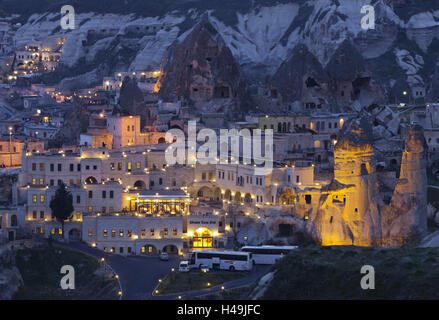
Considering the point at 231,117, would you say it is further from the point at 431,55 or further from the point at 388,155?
the point at 431,55

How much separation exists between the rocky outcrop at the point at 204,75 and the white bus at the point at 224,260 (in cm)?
3534

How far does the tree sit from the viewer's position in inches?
3831

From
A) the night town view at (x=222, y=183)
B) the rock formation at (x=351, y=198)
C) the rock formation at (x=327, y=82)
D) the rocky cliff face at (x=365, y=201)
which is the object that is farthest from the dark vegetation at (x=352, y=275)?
the rock formation at (x=327, y=82)

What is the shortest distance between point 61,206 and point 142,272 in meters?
9.60

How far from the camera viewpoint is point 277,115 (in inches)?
4685

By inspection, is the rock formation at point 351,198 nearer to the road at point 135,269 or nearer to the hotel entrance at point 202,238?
the hotel entrance at point 202,238

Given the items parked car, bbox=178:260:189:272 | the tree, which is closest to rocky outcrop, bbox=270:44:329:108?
the tree

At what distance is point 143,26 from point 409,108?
193ft

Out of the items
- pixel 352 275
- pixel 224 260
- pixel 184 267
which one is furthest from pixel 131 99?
pixel 352 275

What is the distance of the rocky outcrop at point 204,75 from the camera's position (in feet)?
418

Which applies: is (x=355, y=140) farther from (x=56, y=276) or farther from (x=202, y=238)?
(x=56, y=276)

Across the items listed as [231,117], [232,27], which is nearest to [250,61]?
[232,27]

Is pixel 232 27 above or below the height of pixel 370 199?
above

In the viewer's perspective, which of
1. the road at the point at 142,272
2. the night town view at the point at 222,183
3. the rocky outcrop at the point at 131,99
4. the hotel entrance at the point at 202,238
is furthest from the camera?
the rocky outcrop at the point at 131,99
